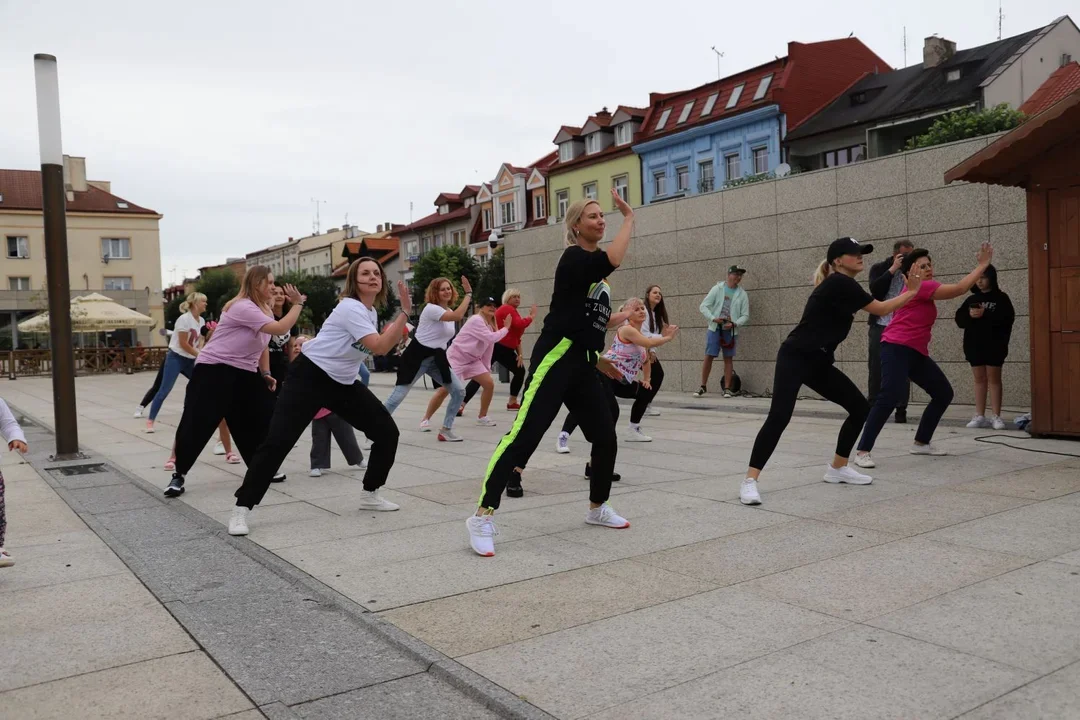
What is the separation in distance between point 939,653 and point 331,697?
7.09 feet

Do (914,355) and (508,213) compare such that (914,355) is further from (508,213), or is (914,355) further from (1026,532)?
(508,213)

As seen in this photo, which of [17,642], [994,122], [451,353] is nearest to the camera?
[17,642]

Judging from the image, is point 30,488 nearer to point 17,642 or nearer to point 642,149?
point 17,642

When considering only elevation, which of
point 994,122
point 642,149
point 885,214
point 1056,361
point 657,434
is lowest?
point 657,434

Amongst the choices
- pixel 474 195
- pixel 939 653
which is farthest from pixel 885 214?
pixel 474 195

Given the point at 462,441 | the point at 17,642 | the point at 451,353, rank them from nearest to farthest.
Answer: the point at 17,642 → the point at 462,441 → the point at 451,353

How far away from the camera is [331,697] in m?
3.14

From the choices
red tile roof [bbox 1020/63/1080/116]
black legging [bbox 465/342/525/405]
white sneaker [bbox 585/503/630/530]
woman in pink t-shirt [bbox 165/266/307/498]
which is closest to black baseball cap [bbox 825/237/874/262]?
white sneaker [bbox 585/503/630/530]

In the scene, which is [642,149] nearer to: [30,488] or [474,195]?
[474,195]

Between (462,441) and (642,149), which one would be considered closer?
(462,441)

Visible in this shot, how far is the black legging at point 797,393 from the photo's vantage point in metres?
6.21

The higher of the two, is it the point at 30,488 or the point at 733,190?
the point at 733,190

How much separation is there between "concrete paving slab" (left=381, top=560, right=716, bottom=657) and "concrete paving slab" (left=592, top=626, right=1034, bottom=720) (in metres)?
0.80

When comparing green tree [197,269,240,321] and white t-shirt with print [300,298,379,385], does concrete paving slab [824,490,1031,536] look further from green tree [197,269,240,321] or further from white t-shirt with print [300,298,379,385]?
green tree [197,269,240,321]
